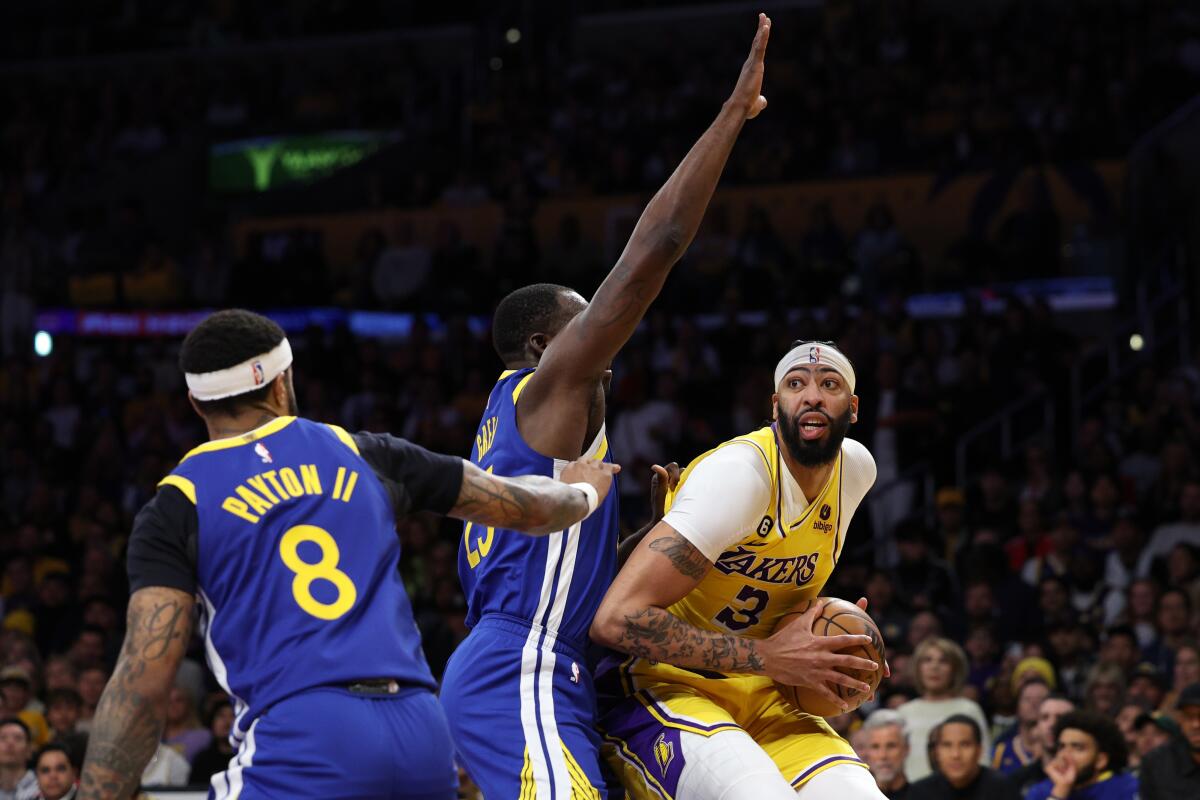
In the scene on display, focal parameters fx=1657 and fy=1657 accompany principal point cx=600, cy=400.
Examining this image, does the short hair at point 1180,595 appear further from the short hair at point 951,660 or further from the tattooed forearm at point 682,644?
the tattooed forearm at point 682,644

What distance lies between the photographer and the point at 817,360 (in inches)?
232

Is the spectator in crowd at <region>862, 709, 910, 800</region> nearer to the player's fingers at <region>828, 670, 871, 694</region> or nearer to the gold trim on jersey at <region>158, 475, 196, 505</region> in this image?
the player's fingers at <region>828, 670, 871, 694</region>

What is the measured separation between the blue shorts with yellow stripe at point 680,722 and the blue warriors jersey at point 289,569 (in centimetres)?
153

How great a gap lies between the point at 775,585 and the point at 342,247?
14.7 meters

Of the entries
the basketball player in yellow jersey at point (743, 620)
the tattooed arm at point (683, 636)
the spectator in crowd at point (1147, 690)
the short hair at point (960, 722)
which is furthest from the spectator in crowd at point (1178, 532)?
the tattooed arm at point (683, 636)

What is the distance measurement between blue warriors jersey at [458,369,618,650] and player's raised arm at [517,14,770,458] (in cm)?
9

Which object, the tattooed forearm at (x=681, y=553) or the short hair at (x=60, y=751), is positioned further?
the short hair at (x=60, y=751)

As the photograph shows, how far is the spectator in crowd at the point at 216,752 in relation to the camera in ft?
34.0

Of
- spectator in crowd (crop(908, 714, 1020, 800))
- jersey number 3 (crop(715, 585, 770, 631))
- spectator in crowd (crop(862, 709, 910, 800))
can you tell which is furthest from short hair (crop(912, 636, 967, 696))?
jersey number 3 (crop(715, 585, 770, 631))

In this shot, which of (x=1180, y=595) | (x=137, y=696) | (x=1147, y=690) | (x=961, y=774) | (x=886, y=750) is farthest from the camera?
(x=1180, y=595)

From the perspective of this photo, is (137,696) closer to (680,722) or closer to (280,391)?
(280,391)

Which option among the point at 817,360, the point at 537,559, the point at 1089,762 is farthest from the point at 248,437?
the point at 1089,762

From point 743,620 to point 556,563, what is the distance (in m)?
0.89

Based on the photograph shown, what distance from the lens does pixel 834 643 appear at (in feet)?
17.9
